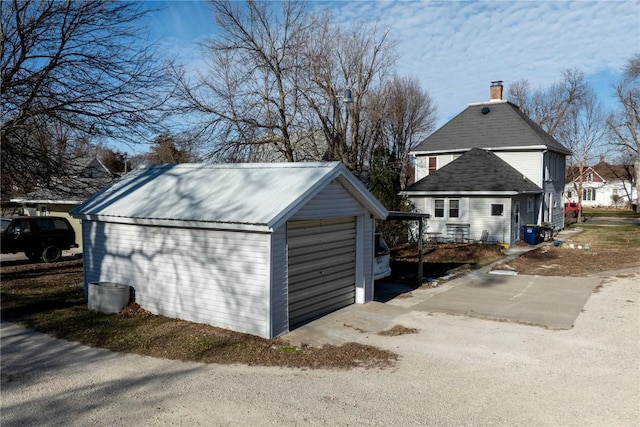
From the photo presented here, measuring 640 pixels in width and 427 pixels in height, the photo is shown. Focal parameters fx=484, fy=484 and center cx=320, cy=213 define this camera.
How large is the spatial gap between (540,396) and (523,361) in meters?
1.46

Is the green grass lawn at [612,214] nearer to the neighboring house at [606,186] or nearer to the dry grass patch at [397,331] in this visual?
the neighboring house at [606,186]

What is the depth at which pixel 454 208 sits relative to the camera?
25484mm

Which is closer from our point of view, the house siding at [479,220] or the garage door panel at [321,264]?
the garage door panel at [321,264]

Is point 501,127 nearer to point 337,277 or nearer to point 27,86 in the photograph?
point 337,277

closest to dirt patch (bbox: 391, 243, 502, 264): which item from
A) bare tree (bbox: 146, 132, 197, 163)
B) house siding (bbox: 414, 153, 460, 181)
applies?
house siding (bbox: 414, 153, 460, 181)

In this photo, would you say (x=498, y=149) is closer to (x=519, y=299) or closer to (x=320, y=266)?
(x=519, y=299)

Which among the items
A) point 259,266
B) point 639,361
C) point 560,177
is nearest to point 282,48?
point 259,266

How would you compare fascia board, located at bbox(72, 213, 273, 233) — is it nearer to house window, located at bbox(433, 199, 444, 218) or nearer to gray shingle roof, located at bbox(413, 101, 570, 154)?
house window, located at bbox(433, 199, 444, 218)

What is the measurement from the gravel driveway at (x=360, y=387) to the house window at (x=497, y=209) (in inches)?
598

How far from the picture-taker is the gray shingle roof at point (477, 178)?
24.3 meters

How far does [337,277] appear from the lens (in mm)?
11398

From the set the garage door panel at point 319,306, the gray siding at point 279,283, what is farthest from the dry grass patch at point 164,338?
the garage door panel at point 319,306

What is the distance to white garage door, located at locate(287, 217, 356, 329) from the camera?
1007 cm

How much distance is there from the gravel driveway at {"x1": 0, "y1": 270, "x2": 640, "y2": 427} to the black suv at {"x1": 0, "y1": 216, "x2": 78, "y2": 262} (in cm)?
1058
